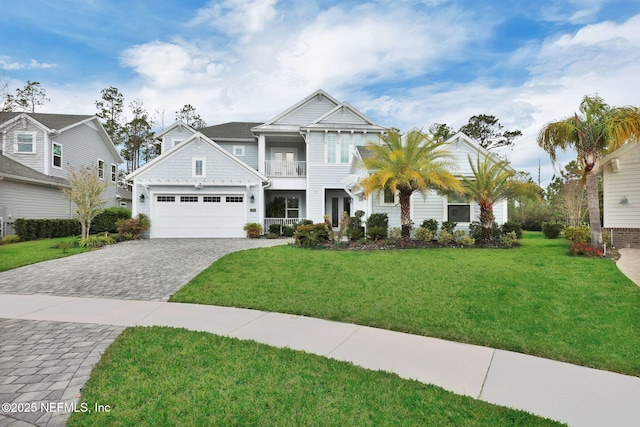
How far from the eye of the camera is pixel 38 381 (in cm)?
328

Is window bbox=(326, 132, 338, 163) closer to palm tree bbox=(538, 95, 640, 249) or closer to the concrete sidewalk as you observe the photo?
palm tree bbox=(538, 95, 640, 249)

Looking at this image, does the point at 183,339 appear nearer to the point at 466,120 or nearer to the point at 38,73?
the point at 38,73

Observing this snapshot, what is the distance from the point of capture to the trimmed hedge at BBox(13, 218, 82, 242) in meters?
15.9

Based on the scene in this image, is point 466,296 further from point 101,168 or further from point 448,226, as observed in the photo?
point 101,168

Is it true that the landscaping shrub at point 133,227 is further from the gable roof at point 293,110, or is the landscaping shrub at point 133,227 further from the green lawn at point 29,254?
the gable roof at point 293,110

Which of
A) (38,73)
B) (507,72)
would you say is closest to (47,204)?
(38,73)

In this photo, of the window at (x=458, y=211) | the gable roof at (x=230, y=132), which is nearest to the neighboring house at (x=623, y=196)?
the window at (x=458, y=211)

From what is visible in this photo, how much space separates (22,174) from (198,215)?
9.37 meters

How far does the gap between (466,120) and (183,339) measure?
37386mm

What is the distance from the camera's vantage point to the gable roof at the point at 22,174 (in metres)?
16.3

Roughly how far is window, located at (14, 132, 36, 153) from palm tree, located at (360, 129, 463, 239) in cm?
2039

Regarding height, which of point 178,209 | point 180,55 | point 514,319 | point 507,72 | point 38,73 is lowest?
point 514,319

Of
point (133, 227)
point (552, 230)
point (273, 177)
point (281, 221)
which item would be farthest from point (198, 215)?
point (552, 230)

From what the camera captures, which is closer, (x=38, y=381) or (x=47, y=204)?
(x=38, y=381)
